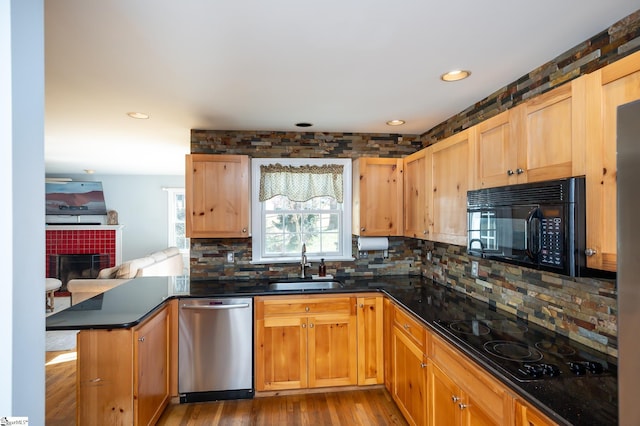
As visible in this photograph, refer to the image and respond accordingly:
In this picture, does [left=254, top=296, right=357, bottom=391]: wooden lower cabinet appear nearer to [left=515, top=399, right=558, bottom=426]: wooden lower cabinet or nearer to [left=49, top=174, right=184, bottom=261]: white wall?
[left=515, top=399, right=558, bottom=426]: wooden lower cabinet

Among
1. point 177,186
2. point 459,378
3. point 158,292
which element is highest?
point 177,186

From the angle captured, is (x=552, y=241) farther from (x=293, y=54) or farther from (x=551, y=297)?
(x=293, y=54)

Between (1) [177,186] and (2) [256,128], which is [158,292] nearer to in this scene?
(2) [256,128]

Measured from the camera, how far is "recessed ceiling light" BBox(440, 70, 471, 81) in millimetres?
2137

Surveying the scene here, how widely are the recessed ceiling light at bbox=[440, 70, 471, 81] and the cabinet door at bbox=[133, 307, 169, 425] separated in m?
2.57

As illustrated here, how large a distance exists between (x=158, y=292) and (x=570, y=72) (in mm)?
3312

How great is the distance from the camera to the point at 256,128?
3.48 metres

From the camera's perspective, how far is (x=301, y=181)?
366 cm

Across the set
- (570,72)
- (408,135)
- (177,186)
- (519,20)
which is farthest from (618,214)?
(177,186)

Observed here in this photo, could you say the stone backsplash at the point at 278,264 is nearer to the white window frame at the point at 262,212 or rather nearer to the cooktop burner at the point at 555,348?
the white window frame at the point at 262,212

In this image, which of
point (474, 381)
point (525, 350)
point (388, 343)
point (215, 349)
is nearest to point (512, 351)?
point (525, 350)

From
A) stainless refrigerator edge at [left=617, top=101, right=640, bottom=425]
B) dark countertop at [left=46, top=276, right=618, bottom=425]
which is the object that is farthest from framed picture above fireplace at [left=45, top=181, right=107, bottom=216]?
stainless refrigerator edge at [left=617, top=101, right=640, bottom=425]

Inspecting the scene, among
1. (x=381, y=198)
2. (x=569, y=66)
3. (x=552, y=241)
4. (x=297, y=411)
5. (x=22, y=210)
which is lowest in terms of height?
(x=297, y=411)

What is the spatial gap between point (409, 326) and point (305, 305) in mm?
928
